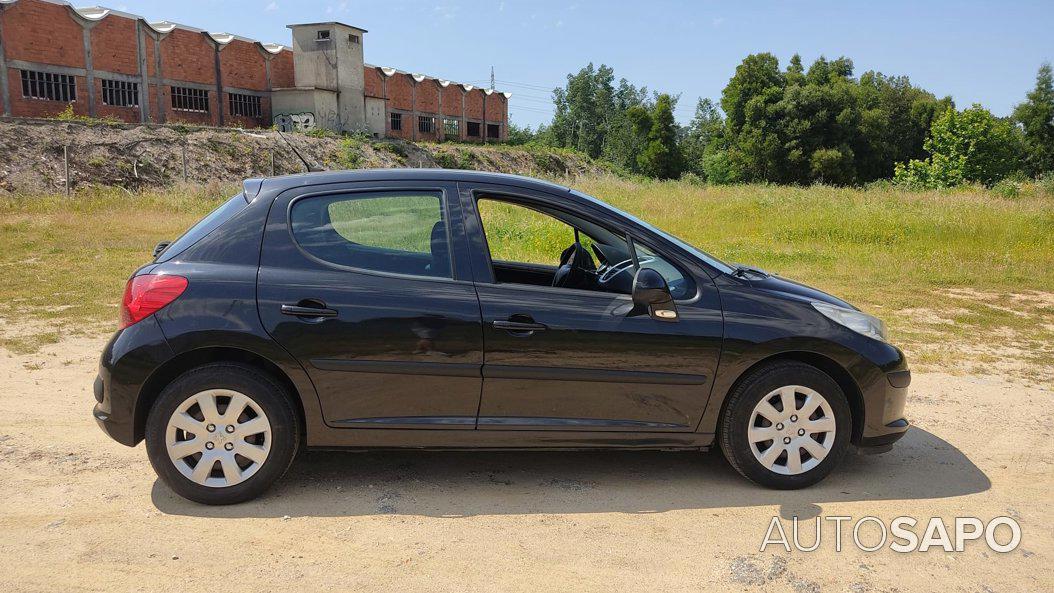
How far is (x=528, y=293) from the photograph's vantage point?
13.0ft

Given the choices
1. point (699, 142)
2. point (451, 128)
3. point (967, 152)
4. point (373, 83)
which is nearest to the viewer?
point (373, 83)

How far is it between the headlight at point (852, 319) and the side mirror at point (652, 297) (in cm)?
86

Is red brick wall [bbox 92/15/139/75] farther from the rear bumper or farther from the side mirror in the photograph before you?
the side mirror

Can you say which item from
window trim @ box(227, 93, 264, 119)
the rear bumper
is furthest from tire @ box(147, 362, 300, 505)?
window trim @ box(227, 93, 264, 119)

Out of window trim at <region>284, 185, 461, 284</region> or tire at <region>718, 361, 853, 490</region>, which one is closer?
window trim at <region>284, 185, 461, 284</region>

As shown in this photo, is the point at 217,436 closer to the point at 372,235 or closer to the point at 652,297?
the point at 372,235

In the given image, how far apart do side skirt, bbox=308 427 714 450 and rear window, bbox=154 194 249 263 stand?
1158 millimetres

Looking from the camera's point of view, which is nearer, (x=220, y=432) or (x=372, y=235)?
(x=220, y=432)

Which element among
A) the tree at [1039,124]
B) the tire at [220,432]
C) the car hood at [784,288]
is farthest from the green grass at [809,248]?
the tree at [1039,124]

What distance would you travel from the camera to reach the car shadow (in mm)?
3893

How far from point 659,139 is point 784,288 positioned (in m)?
69.8

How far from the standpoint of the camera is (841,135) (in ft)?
195

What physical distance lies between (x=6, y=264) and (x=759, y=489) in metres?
12.5

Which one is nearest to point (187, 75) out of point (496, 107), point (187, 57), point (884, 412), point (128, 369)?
point (187, 57)
